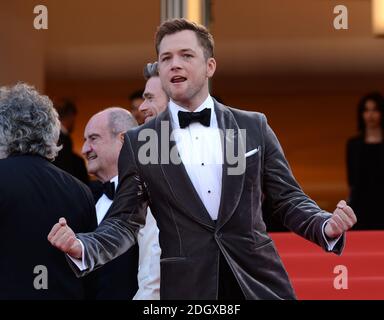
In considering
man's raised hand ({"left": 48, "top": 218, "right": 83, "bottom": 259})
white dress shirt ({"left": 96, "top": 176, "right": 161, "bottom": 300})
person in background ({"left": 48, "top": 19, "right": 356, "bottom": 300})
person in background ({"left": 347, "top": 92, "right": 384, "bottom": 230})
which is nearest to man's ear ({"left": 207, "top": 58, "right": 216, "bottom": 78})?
person in background ({"left": 48, "top": 19, "right": 356, "bottom": 300})

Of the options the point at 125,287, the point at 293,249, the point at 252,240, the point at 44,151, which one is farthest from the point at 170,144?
the point at 293,249

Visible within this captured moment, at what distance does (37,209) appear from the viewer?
145 inches

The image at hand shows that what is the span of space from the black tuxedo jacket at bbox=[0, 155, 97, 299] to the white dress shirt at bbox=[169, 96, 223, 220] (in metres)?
0.58

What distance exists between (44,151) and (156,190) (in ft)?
2.11

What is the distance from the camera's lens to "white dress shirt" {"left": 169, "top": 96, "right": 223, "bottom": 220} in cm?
331

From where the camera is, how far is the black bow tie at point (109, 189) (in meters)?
4.71

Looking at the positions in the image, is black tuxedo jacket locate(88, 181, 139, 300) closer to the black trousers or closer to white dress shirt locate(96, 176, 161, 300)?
white dress shirt locate(96, 176, 161, 300)

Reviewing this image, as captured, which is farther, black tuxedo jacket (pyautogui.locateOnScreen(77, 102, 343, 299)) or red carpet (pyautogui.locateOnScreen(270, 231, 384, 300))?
red carpet (pyautogui.locateOnScreen(270, 231, 384, 300))

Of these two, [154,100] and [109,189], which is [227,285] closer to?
[154,100]

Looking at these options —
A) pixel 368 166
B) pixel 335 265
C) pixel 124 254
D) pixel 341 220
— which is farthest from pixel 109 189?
pixel 368 166

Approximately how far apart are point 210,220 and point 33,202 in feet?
2.40

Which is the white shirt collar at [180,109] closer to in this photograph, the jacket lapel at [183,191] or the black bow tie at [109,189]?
the jacket lapel at [183,191]

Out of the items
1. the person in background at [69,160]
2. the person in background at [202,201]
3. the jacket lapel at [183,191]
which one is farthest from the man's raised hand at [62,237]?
the person in background at [69,160]

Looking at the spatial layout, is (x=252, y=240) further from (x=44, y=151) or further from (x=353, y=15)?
(x=353, y=15)
